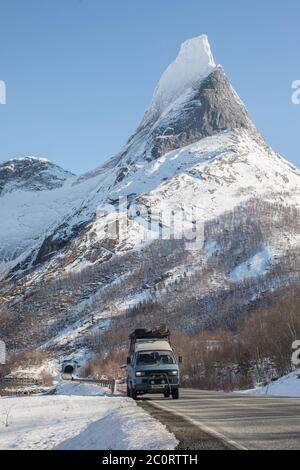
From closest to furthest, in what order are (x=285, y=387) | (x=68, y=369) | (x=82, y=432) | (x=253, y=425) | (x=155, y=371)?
(x=253, y=425) → (x=82, y=432) → (x=155, y=371) → (x=285, y=387) → (x=68, y=369)

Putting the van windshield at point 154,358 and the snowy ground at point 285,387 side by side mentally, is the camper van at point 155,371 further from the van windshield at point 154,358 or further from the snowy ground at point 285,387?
the snowy ground at point 285,387

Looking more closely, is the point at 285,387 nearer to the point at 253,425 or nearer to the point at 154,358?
the point at 154,358

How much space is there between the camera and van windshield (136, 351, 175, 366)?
30.0 m

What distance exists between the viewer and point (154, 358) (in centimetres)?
3017

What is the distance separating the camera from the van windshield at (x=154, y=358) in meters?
30.0

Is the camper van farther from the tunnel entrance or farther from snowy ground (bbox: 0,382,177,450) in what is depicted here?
the tunnel entrance

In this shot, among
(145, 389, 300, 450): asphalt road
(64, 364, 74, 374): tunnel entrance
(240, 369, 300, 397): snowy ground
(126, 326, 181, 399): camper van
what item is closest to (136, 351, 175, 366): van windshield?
(126, 326, 181, 399): camper van

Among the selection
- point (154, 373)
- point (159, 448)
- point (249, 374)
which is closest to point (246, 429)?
point (159, 448)

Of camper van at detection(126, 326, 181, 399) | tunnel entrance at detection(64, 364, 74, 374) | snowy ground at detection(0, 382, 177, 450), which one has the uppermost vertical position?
tunnel entrance at detection(64, 364, 74, 374)

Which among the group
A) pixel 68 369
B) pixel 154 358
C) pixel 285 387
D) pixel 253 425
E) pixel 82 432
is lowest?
pixel 82 432

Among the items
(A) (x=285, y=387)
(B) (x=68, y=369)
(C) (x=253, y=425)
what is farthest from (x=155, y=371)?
(B) (x=68, y=369)

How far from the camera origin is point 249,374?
78.3 meters
